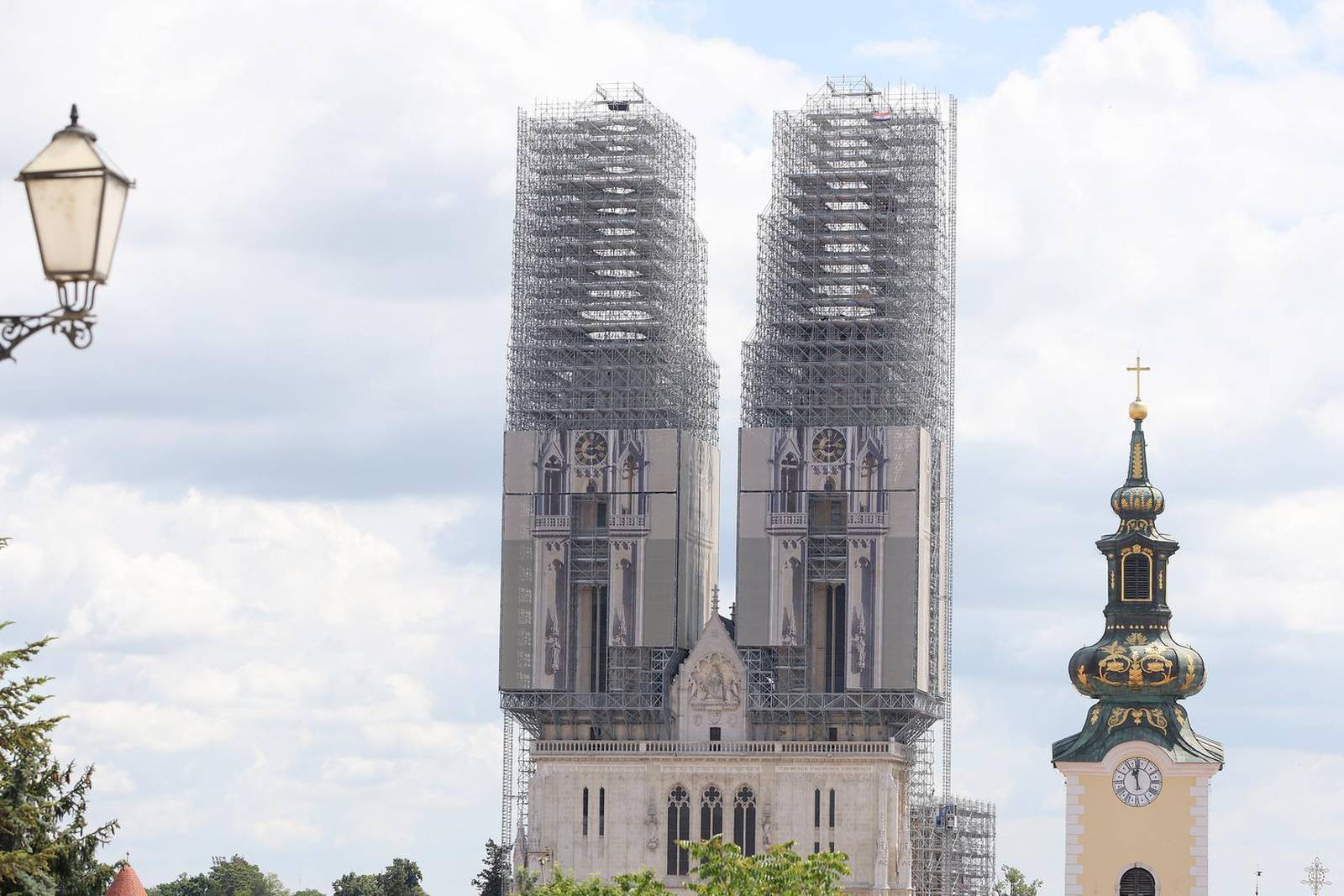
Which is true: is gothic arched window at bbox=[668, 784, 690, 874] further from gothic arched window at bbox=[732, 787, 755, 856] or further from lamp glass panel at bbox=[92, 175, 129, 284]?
lamp glass panel at bbox=[92, 175, 129, 284]

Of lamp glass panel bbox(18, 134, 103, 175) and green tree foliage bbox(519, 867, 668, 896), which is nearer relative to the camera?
lamp glass panel bbox(18, 134, 103, 175)

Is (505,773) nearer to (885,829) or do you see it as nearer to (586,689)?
(586,689)

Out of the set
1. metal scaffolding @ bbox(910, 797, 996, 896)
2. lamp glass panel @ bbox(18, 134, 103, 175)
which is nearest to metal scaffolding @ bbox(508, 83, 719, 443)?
metal scaffolding @ bbox(910, 797, 996, 896)

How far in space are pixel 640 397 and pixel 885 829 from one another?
2623cm

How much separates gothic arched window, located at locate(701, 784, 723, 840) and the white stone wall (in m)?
0.26

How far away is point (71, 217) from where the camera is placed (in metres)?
24.9

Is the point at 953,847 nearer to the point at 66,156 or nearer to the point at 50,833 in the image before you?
the point at 50,833

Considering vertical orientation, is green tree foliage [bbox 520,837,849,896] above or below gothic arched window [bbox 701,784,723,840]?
below

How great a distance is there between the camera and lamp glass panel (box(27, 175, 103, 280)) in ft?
81.5

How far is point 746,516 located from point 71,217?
128422mm

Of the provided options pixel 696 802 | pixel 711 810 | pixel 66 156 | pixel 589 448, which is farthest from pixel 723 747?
pixel 66 156

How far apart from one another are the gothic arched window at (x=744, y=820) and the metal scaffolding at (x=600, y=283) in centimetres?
1986

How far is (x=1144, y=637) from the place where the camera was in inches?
5138

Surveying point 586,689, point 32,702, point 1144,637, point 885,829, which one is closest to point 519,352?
point 586,689
